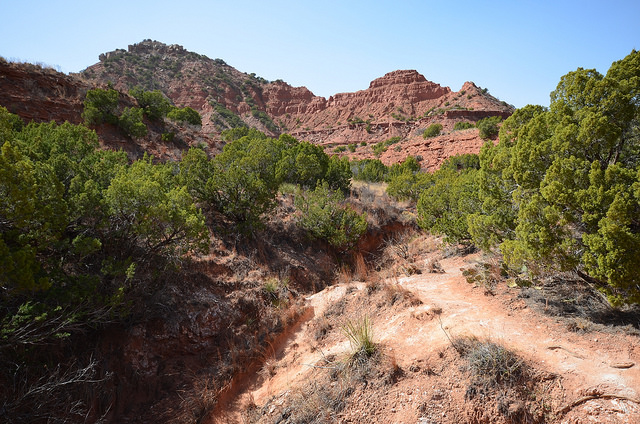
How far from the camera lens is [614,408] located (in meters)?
3.04

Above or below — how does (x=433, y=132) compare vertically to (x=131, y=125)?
above

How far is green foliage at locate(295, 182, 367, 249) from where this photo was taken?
1105cm

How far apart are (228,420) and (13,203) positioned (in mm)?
4115

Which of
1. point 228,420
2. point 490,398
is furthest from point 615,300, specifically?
point 228,420

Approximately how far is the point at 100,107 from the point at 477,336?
1932 cm

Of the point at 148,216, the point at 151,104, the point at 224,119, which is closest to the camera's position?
the point at 148,216

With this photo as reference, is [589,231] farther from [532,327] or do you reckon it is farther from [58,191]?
[58,191]

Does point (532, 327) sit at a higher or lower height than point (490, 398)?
higher

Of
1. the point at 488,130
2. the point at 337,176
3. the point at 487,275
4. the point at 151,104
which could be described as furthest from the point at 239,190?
the point at 488,130

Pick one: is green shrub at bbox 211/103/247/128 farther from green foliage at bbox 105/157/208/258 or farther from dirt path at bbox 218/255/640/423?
dirt path at bbox 218/255/640/423

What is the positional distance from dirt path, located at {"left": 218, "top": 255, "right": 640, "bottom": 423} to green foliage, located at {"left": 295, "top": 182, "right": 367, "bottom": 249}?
390cm

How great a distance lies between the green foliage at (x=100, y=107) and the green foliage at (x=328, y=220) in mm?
11453

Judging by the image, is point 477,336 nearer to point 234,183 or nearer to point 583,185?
point 583,185

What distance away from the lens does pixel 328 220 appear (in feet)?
36.5
